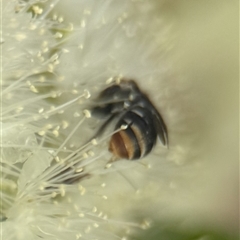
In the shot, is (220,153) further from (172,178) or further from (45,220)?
(45,220)

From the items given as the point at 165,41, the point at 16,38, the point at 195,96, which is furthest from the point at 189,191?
the point at 16,38

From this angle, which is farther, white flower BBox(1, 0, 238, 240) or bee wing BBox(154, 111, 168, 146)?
bee wing BBox(154, 111, 168, 146)

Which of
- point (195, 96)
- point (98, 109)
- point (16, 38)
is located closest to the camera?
point (16, 38)

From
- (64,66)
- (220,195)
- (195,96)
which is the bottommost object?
(220,195)

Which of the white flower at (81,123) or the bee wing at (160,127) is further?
the bee wing at (160,127)
